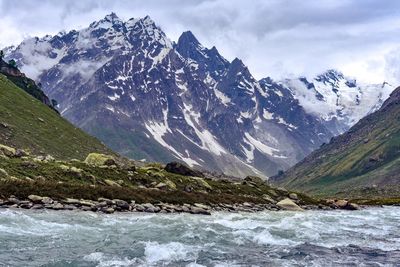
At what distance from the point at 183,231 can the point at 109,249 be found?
1390 cm

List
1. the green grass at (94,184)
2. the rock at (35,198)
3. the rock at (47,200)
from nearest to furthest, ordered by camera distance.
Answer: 1. the rock at (35,198)
2. the rock at (47,200)
3. the green grass at (94,184)

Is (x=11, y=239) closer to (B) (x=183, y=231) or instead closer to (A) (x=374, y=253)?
(B) (x=183, y=231)

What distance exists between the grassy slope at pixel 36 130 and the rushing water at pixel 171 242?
83626 millimetres

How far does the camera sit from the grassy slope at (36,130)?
449 feet

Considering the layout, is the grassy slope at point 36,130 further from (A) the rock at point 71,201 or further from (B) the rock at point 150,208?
(A) the rock at point 71,201

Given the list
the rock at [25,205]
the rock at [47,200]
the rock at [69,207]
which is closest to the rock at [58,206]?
the rock at [69,207]

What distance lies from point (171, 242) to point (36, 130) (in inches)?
4756

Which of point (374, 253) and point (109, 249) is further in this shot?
point (374, 253)

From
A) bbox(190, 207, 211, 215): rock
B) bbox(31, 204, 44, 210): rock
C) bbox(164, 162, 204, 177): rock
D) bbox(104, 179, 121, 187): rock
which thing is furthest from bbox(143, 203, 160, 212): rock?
bbox(164, 162, 204, 177): rock

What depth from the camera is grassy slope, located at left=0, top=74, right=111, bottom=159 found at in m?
137

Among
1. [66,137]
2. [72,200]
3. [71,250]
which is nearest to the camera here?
[71,250]

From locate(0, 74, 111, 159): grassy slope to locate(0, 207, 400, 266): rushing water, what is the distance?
83.6 meters

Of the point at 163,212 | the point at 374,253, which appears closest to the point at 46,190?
the point at 163,212

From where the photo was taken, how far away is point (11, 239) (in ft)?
127
